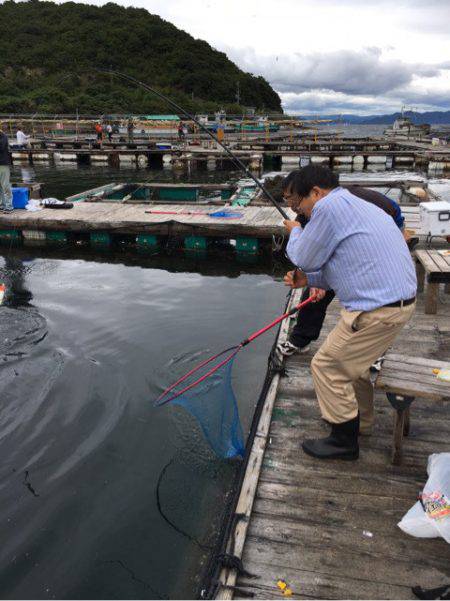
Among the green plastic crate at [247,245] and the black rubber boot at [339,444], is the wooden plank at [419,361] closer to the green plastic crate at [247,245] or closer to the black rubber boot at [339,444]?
the black rubber boot at [339,444]

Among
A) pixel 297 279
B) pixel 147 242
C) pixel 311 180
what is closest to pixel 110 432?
pixel 297 279

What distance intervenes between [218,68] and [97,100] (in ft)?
205

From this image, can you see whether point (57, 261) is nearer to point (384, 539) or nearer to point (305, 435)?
point (305, 435)

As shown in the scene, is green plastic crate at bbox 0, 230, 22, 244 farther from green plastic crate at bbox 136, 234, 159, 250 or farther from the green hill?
the green hill

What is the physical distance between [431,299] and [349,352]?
12.6 feet

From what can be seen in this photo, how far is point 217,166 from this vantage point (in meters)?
33.0

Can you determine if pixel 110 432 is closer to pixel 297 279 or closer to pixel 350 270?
pixel 297 279

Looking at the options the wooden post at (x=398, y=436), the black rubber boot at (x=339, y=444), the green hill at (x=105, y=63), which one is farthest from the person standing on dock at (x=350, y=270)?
the green hill at (x=105, y=63)

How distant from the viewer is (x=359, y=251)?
2.91 m

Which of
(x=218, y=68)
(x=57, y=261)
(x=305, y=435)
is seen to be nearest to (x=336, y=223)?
(x=305, y=435)

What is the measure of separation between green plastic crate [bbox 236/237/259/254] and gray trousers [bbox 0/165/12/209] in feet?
21.0

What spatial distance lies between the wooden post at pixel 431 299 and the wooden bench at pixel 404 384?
307 centimetres

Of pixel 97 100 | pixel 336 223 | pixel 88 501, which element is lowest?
pixel 88 501

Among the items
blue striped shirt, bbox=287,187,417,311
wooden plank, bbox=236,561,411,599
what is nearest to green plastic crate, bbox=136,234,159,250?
blue striped shirt, bbox=287,187,417,311
